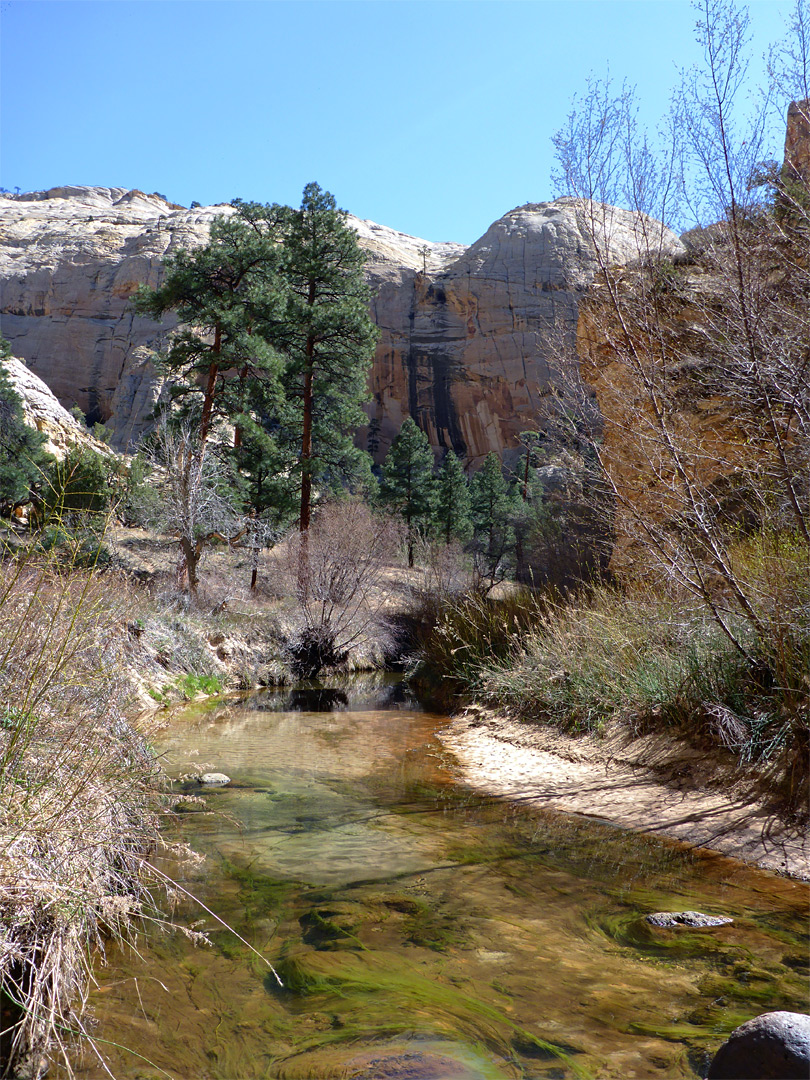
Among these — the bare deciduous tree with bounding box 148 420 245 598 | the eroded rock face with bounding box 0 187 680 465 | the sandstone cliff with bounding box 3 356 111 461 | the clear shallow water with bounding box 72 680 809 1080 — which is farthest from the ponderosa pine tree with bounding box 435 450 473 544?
the clear shallow water with bounding box 72 680 809 1080

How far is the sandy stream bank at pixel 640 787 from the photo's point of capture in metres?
5.14

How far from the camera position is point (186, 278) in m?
19.7

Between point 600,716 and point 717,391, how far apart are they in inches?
157

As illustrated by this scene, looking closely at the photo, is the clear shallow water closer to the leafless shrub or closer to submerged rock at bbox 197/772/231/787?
submerged rock at bbox 197/772/231/787

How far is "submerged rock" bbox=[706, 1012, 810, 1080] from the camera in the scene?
221cm

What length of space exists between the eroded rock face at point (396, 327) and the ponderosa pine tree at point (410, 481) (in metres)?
12.8

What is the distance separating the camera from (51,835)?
8.95 feet

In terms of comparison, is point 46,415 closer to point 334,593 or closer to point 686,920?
point 334,593

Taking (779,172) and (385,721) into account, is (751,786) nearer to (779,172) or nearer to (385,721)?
(779,172)

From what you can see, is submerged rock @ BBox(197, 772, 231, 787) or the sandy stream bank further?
submerged rock @ BBox(197, 772, 231, 787)

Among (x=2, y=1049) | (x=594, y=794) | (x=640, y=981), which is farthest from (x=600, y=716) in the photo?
(x=2, y=1049)

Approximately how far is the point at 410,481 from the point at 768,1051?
3498 cm

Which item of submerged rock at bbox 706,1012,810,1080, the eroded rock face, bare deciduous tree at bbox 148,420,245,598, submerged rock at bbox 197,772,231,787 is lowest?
submerged rock at bbox 197,772,231,787

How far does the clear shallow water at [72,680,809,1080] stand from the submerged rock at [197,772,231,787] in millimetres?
791
